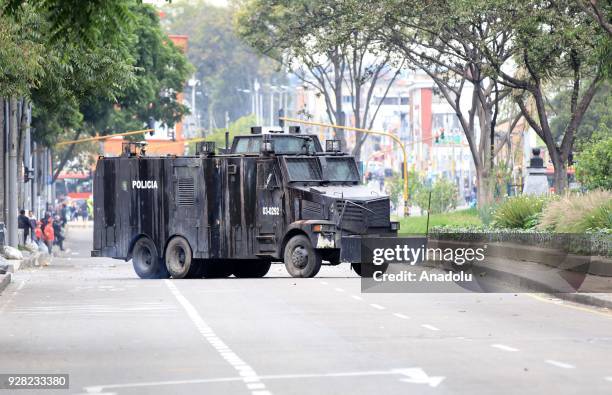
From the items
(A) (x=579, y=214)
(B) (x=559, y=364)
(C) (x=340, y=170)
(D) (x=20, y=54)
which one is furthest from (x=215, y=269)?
(B) (x=559, y=364)

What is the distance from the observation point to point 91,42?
55.7 feet

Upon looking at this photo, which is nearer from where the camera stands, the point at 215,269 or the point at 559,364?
the point at 559,364

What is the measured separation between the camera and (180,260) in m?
35.8

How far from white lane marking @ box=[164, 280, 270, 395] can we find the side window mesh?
9063 mm

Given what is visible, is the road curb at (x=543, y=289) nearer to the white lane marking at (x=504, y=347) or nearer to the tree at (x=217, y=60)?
the white lane marking at (x=504, y=347)

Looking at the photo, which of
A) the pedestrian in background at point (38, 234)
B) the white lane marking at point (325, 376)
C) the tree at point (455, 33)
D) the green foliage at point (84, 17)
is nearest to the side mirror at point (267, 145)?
the tree at point (455, 33)

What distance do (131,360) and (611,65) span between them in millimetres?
18302

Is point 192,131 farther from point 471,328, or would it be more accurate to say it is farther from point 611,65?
point 471,328

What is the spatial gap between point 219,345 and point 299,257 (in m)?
16.6

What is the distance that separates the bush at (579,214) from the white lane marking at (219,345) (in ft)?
26.7

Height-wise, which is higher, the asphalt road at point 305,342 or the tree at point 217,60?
the tree at point 217,60

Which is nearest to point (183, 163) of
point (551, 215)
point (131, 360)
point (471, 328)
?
point (551, 215)

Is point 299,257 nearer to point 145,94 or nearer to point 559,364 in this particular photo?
point 559,364

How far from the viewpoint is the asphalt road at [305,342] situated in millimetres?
13523
